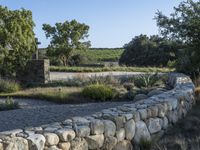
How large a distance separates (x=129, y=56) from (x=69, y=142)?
41063 millimetres

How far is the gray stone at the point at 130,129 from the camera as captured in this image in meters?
7.75

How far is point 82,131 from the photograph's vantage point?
685cm

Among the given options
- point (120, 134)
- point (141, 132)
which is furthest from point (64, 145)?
point (141, 132)

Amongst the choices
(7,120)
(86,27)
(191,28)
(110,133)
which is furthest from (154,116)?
(86,27)

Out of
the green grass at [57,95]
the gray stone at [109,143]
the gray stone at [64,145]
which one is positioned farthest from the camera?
the green grass at [57,95]

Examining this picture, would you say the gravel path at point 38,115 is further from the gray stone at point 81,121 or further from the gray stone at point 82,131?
the gray stone at point 82,131

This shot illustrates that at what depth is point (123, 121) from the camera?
766 cm

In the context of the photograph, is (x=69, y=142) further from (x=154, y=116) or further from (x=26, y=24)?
(x=26, y=24)

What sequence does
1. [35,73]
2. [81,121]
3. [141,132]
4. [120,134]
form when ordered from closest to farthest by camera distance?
1. [81,121]
2. [120,134]
3. [141,132]
4. [35,73]

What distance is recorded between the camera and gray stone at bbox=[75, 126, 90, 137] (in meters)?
6.80

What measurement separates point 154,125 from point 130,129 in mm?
950

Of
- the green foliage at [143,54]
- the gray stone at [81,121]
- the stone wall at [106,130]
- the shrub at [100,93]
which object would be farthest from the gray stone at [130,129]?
the green foliage at [143,54]

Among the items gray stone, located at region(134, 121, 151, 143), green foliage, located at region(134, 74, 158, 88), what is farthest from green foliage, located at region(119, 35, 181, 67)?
gray stone, located at region(134, 121, 151, 143)

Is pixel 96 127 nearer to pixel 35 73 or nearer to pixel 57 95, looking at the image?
pixel 57 95
